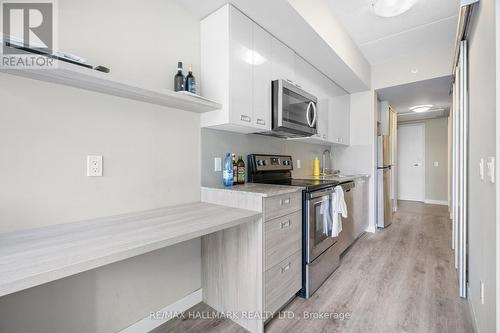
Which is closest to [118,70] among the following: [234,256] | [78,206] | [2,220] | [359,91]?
[78,206]

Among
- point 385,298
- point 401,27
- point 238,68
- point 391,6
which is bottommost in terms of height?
point 385,298

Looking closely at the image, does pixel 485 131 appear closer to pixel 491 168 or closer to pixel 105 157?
pixel 491 168

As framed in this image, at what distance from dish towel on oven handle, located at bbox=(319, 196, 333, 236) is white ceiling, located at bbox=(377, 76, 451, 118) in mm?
2622

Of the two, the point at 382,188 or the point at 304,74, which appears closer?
the point at 304,74

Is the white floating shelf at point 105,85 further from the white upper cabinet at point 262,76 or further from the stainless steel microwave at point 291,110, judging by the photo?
the stainless steel microwave at point 291,110

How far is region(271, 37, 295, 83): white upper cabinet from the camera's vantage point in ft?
6.87

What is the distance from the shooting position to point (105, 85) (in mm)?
1190

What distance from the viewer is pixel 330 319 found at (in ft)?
5.35

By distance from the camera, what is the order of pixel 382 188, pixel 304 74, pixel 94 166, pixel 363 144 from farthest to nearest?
pixel 382 188, pixel 363 144, pixel 304 74, pixel 94 166

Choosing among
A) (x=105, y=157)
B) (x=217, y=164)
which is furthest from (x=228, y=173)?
(x=105, y=157)

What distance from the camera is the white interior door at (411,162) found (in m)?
6.30

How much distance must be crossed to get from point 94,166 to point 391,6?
8.87ft

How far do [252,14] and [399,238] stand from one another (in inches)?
135

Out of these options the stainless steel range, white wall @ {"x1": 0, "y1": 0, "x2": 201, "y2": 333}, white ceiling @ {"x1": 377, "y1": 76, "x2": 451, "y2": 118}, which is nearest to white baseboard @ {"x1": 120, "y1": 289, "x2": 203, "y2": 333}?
white wall @ {"x1": 0, "y1": 0, "x2": 201, "y2": 333}
